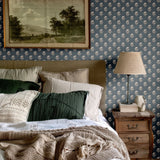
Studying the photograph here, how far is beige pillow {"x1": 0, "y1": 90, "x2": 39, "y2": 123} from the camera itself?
2.21 m

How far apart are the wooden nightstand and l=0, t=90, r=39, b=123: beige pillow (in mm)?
1189

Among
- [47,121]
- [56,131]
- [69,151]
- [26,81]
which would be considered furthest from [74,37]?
[69,151]

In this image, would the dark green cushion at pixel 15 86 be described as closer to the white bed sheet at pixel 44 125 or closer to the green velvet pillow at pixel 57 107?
the green velvet pillow at pixel 57 107

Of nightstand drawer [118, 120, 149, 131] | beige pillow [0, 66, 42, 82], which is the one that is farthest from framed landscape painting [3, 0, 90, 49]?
nightstand drawer [118, 120, 149, 131]

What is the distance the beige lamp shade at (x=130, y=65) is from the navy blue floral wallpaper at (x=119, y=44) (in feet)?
1.08

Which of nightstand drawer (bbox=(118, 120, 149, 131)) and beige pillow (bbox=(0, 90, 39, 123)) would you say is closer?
beige pillow (bbox=(0, 90, 39, 123))

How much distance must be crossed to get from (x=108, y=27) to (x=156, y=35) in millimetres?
707

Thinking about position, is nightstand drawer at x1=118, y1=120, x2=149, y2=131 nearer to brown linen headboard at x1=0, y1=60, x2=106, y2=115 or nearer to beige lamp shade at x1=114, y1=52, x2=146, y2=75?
brown linen headboard at x1=0, y1=60, x2=106, y2=115

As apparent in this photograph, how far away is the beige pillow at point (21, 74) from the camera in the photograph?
295cm

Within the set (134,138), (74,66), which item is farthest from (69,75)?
(134,138)

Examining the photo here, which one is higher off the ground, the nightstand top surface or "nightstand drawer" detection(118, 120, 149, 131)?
the nightstand top surface

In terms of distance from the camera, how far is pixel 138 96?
10.2 ft

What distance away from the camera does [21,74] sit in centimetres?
297

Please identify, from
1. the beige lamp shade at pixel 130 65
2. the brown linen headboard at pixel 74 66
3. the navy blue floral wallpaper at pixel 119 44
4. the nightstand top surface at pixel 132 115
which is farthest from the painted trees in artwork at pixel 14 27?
the nightstand top surface at pixel 132 115
